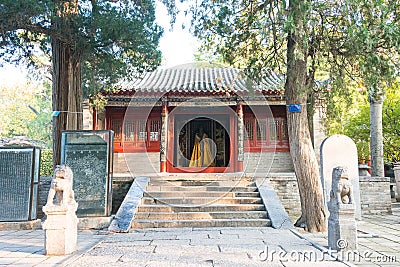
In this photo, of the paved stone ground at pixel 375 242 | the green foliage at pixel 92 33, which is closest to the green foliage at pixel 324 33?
the green foliage at pixel 92 33

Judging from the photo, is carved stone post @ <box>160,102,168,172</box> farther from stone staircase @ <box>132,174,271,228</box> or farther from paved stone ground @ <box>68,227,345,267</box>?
paved stone ground @ <box>68,227,345,267</box>

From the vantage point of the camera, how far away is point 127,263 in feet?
12.8

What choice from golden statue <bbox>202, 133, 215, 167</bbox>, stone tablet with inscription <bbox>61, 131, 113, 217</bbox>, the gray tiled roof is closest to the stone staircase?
stone tablet with inscription <bbox>61, 131, 113, 217</bbox>

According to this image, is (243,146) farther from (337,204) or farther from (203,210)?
(337,204)

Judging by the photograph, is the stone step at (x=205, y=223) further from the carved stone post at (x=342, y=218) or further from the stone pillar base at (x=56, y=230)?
the stone pillar base at (x=56, y=230)

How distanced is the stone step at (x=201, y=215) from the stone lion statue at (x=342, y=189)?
7.17 ft

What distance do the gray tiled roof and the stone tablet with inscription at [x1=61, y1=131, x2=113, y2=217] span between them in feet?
11.4

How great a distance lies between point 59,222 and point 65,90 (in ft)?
13.7

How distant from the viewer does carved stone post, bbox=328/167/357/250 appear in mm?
4414

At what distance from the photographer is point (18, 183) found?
646 cm

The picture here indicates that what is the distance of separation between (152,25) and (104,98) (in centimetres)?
345

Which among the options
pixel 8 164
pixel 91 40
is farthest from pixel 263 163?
pixel 8 164

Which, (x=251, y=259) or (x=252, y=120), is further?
(x=252, y=120)

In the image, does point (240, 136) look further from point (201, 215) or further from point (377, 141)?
point (201, 215)
